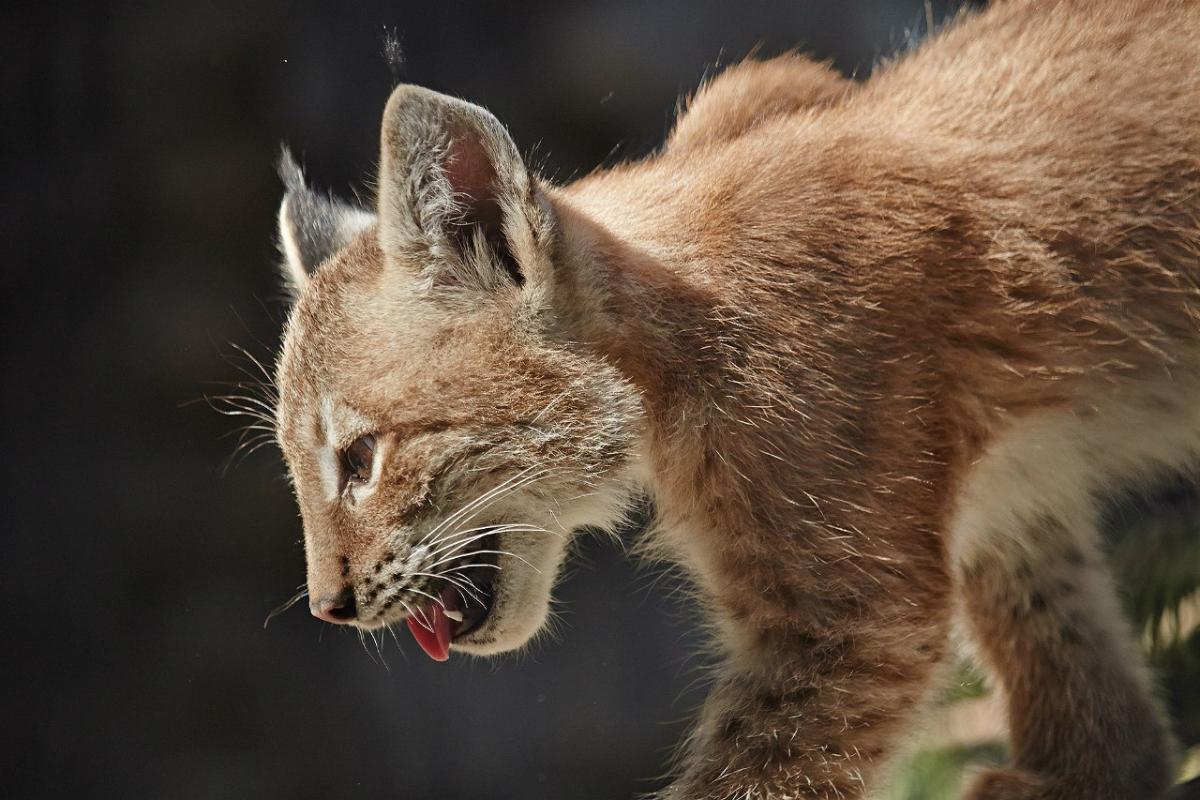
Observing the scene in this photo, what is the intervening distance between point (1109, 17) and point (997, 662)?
1.85 meters

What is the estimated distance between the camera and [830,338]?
3086 millimetres

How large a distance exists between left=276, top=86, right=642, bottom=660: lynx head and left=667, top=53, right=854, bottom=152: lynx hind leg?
83cm

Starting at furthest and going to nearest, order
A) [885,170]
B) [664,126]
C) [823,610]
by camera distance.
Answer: [664,126], [885,170], [823,610]

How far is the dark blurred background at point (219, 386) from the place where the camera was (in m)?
4.85

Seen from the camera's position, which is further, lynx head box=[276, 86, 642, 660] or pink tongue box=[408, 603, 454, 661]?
pink tongue box=[408, 603, 454, 661]

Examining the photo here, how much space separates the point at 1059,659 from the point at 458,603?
1789 mm

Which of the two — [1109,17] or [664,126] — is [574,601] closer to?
[664,126]

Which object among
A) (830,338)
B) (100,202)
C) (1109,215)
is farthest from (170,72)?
(1109,215)

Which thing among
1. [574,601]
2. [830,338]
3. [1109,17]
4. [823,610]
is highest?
[1109,17]

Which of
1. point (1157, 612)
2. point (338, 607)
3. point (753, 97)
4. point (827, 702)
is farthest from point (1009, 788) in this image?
A: point (753, 97)

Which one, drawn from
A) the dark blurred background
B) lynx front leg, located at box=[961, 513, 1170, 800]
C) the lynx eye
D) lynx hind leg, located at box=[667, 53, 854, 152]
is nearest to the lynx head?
the lynx eye

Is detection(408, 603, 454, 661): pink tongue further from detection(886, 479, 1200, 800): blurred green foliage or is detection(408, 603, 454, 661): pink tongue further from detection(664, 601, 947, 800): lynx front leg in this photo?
detection(886, 479, 1200, 800): blurred green foliage

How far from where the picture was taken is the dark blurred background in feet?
15.9

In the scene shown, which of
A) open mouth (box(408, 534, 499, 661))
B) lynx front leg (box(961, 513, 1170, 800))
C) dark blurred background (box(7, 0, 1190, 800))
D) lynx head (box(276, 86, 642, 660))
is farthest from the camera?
dark blurred background (box(7, 0, 1190, 800))
